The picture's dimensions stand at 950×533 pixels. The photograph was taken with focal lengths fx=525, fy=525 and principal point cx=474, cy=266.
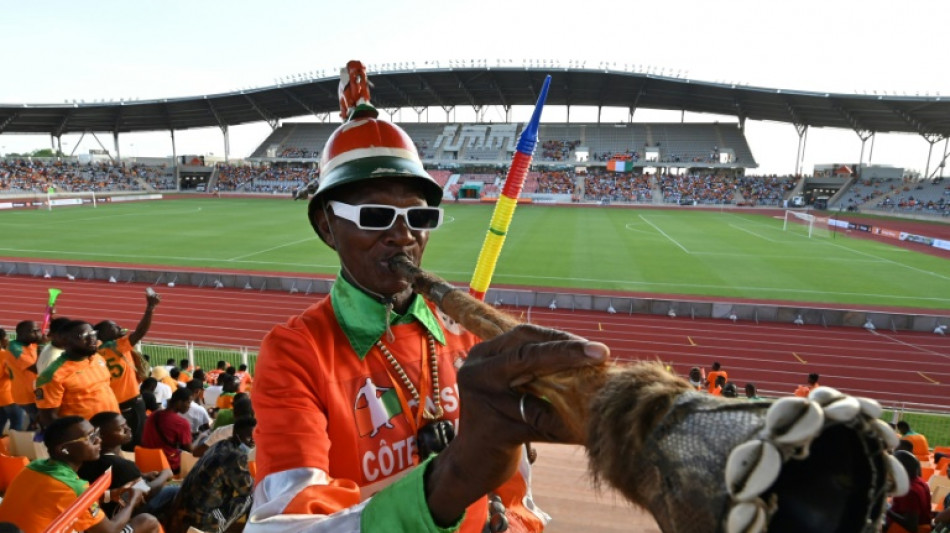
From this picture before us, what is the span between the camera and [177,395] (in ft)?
19.7

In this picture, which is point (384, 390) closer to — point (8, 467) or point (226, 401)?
point (8, 467)

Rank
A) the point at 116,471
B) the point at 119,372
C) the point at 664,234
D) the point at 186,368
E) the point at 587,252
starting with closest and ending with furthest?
the point at 116,471 < the point at 119,372 < the point at 186,368 < the point at 587,252 < the point at 664,234

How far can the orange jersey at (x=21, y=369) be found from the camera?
6.49 m

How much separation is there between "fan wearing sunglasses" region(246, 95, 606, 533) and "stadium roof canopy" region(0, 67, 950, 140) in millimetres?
50888

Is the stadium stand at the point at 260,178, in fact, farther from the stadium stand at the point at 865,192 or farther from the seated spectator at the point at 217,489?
the seated spectator at the point at 217,489

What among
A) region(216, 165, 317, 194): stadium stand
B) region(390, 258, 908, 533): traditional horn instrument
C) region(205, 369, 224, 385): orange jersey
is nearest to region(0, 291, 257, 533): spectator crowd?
region(205, 369, 224, 385): orange jersey

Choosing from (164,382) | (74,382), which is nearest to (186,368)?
(164,382)

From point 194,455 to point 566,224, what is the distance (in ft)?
101

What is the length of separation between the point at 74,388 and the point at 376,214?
5152 mm

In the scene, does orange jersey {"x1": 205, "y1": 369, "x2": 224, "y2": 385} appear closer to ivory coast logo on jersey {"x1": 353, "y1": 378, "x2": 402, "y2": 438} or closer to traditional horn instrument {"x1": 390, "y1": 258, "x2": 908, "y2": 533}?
ivory coast logo on jersey {"x1": 353, "y1": 378, "x2": 402, "y2": 438}

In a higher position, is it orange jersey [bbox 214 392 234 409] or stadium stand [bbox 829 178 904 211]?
stadium stand [bbox 829 178 904 211]

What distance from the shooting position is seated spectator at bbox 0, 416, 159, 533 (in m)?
3.37

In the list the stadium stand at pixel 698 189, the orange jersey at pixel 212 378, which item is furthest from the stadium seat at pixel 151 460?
the stadium stand at pixel 698 189

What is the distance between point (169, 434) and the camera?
5.60 m
